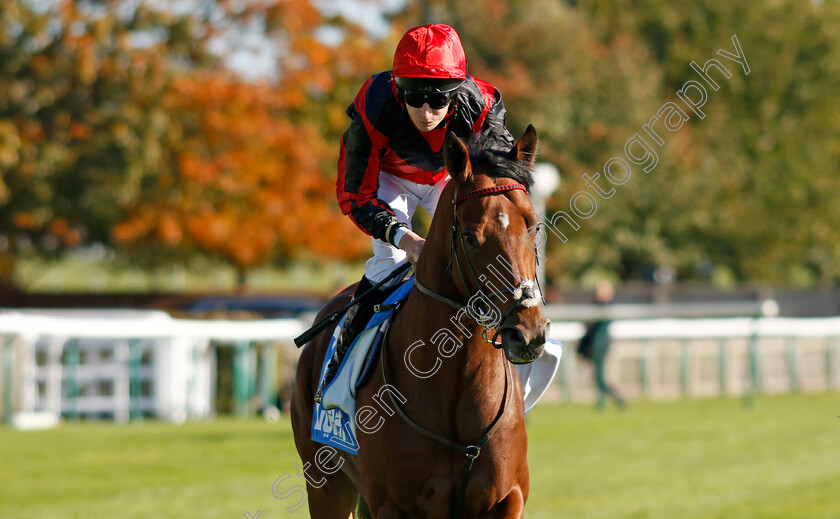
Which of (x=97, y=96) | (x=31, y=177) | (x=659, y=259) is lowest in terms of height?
(x=659, y=259)

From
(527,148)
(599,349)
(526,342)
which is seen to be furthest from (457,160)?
(599,349)

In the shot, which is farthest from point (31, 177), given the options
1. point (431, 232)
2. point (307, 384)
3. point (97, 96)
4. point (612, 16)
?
point (612, 16)

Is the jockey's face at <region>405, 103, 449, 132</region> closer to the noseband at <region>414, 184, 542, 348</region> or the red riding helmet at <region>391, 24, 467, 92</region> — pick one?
the red riding helmet at <region>391, 24, 467, 92</region>

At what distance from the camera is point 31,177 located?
1936cm

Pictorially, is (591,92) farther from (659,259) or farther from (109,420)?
(109,420)

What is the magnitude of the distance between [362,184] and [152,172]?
1653cm

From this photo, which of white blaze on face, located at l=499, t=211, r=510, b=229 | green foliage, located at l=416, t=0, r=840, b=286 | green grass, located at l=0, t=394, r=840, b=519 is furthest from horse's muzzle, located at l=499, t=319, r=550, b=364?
green foliage, located at l=416, t=0, r=840, b=286

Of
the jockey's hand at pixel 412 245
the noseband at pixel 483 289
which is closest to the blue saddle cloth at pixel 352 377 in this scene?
the jockey's hand at pixel 412 245

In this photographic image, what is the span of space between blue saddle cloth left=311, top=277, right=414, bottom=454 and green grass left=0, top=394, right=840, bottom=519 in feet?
11.2

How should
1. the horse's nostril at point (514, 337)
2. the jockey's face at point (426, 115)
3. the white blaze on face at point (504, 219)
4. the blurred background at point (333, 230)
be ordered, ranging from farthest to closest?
the blurred background at point (333, 230)
the jockey's face at point (426, 115)
the white blaze on face at point (504, 219)
the horse's nostril at point (514, 337)

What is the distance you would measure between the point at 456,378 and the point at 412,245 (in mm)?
557

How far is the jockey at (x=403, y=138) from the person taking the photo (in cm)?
430

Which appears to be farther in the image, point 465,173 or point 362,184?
point 362,184

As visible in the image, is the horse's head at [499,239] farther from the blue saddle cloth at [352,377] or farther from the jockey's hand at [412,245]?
the blue saddle cloth at [352,377]
